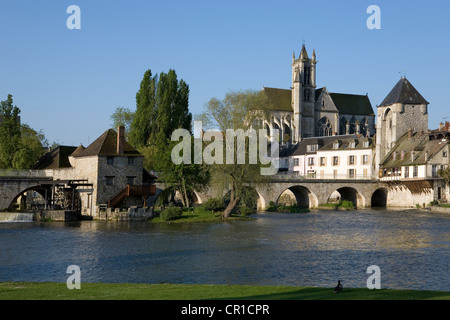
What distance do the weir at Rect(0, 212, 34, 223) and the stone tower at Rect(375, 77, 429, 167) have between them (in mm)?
58372

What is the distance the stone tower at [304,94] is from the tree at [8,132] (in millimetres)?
71909

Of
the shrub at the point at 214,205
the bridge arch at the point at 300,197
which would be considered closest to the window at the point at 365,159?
the bridge arch at the point at 300,197

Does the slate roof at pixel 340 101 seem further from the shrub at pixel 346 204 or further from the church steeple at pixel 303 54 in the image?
the shrub at pixel 346 204

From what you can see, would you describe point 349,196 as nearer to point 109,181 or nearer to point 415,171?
point 415,171

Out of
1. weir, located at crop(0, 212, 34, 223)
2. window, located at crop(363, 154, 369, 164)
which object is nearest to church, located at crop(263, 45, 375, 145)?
window, located at crop(363, 154, 369, 164)

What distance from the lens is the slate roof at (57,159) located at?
224 ft

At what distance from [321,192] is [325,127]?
52.0 meters

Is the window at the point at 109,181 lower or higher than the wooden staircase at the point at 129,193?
higher

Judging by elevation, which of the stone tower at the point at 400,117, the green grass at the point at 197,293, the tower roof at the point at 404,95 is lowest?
the green grass at the point at 197,293

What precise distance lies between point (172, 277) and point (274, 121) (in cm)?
10381

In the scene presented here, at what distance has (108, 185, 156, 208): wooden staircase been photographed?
5953 cm

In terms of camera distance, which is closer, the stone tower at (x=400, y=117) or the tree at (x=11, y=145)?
the tree at (x=11, y=145)

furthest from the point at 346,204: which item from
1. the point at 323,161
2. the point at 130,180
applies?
the point at 130,180
